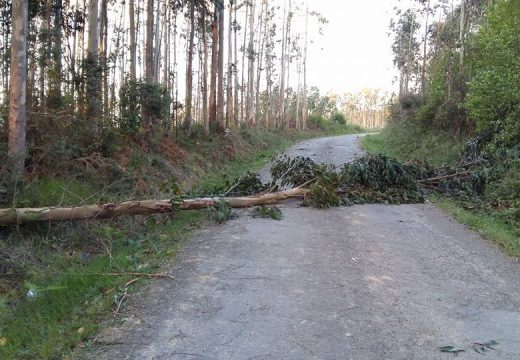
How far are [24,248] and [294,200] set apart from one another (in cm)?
561

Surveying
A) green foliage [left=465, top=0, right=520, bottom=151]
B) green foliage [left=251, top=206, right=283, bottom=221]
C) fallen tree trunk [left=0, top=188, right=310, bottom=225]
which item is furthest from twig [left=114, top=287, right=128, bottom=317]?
green foliage [left=465, top=0, right=520, bottom=151]

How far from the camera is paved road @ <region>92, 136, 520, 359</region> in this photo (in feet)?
13.5

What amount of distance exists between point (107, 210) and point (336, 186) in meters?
5.22

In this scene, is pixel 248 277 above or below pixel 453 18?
below

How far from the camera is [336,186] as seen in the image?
35.0ft

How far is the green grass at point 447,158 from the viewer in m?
8.08

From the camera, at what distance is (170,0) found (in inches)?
866

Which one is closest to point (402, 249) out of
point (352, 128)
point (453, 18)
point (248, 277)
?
point (248, 277)

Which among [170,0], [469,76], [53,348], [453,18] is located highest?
[453,18]

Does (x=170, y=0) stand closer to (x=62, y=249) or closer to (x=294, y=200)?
(x=294, y=200)

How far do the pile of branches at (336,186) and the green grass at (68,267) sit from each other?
575 millimetres

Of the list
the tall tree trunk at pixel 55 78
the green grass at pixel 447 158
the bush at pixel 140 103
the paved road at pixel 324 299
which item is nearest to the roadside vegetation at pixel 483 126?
the green grass at pixel 447 158

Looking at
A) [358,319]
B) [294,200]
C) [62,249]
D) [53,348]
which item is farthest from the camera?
[294,200]

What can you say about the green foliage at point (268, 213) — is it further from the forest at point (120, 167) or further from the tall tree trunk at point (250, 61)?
the tall tree trunk at point (250, 61)
